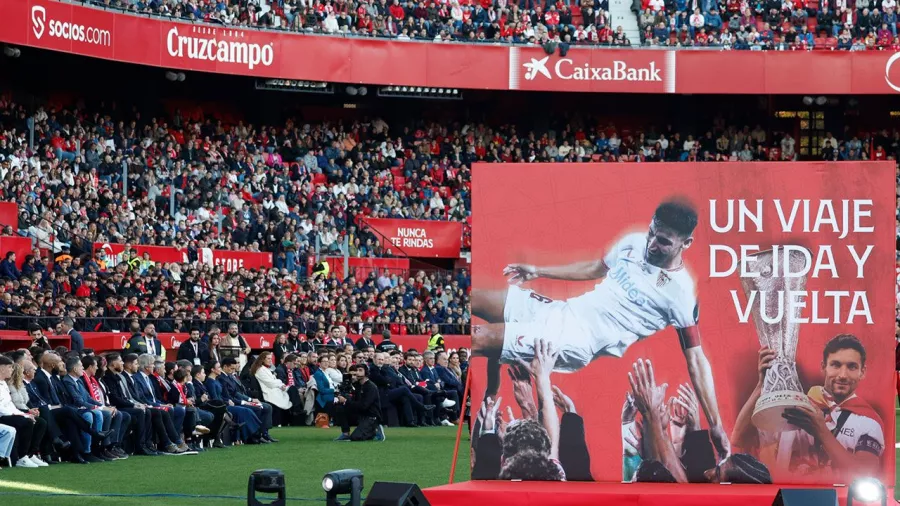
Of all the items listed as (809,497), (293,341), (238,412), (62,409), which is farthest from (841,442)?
(293,341)

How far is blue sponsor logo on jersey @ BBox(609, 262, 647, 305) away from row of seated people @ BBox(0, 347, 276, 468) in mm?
7879

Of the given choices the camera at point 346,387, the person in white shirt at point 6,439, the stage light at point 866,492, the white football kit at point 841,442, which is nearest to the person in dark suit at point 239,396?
the camera at point 346,387

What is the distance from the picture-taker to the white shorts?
8.54 m

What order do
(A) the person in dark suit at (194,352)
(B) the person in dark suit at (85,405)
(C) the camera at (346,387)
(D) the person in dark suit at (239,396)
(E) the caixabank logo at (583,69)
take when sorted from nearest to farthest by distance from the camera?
(B) the person in dark suit at (85,405)
(D) the person in dark suit at (239,396)
(C) the camera at (346,387)
(A) the person in dark suit at (194,352)
(E) the caixabank logo at (583,69)

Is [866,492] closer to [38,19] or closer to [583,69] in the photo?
[38,19]

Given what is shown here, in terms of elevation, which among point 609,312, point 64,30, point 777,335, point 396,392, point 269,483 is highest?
point 64,30

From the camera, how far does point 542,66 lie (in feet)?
130

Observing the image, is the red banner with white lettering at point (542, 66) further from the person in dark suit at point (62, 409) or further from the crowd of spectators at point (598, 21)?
the person in dark suit at point (62, 409)

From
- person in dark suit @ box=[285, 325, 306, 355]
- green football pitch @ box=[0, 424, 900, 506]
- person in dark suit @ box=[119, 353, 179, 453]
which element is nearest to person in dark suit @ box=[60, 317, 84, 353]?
person in dark suit @ box=[285, 325, 306, 355]

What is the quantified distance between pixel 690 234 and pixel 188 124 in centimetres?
3149

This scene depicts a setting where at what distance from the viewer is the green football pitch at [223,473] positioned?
11.8m

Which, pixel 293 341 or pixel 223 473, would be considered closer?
pixel 223 473

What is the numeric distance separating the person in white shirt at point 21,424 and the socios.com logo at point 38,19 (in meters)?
18.3

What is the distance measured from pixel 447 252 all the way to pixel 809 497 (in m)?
31.0
